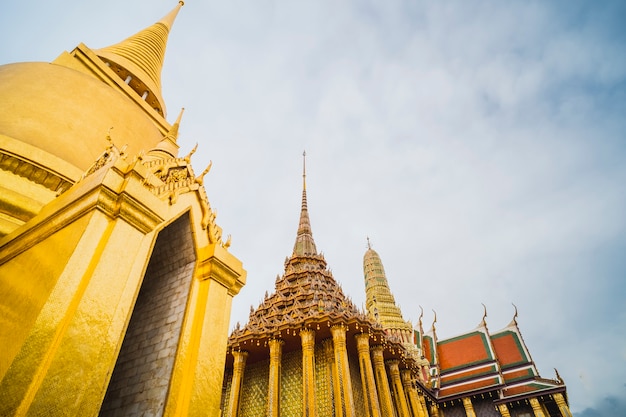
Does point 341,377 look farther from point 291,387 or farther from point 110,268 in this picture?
point 110,268

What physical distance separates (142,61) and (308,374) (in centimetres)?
1192

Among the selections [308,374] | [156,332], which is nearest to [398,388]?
[308,374]

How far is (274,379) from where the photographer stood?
38.2ft

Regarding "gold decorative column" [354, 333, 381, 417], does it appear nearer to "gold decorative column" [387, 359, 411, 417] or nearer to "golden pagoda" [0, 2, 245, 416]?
"gold decorative column" [387, 359, 411, 417]

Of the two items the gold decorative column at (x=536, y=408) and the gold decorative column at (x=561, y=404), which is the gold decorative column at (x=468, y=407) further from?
the gold decorative column at (x=561, y=404)

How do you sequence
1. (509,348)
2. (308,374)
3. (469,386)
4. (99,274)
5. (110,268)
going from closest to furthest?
(99,274) → (110,268) → (308,374) → (469,386) → (509,348)

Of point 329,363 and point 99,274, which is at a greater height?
point 329,363

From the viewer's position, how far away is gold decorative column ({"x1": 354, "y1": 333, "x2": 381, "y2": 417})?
421 inches

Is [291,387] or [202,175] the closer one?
[202,175]

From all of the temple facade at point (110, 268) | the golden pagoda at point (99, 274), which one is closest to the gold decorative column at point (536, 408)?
the temple facade at point (110, 268)

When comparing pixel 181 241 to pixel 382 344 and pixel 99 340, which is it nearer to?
pixel 99 340

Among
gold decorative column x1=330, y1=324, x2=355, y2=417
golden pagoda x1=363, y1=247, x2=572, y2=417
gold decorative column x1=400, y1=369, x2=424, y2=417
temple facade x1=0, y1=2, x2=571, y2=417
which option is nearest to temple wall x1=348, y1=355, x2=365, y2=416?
temple facade x1=0, y1=2, x2=571, y2=417

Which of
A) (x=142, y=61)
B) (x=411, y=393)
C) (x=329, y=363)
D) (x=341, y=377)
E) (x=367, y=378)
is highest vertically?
(x=142, y=61)

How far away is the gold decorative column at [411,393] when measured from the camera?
13795 mm
